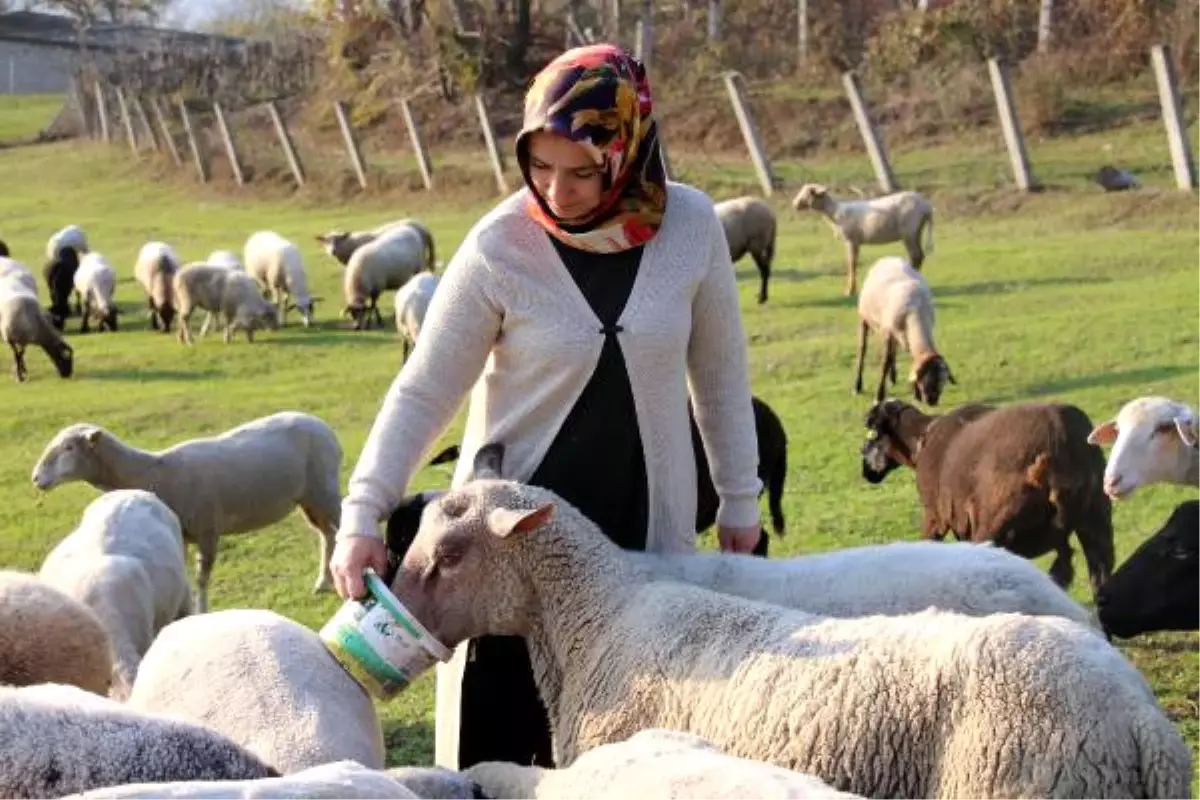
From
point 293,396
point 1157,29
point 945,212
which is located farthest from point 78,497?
point 1157,29

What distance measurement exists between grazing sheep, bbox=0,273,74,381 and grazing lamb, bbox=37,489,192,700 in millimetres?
10841

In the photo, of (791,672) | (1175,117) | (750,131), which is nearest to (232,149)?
(750,131)

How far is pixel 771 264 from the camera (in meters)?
19.5

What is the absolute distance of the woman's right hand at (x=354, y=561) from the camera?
11.2 feet

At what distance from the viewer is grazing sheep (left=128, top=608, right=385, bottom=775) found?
3.53 meters

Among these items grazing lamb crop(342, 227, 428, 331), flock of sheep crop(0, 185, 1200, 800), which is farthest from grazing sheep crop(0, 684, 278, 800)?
grazing lamb crop(342, 227, 428, 331)

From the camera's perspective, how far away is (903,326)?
12.8m

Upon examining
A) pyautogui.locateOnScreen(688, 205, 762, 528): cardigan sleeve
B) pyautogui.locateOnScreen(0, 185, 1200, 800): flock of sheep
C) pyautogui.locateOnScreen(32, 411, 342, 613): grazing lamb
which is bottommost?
pyautogui.locateOnScreen(32, 411, 342, 613): grazing lamb

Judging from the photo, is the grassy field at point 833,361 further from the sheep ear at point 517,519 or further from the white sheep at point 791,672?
the sheep ear at point 517,519

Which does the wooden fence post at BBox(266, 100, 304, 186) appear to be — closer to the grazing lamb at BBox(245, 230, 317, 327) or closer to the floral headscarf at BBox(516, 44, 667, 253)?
the grazing lamb at BBox(245, 230, 317, 327)

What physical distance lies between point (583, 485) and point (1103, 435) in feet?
14.4

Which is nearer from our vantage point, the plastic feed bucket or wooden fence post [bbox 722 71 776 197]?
the plastic feed bucket

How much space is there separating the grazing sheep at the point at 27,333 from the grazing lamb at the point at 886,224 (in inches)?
359

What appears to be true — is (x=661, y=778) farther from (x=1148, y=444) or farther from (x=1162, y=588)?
(x=1148, y=444)
